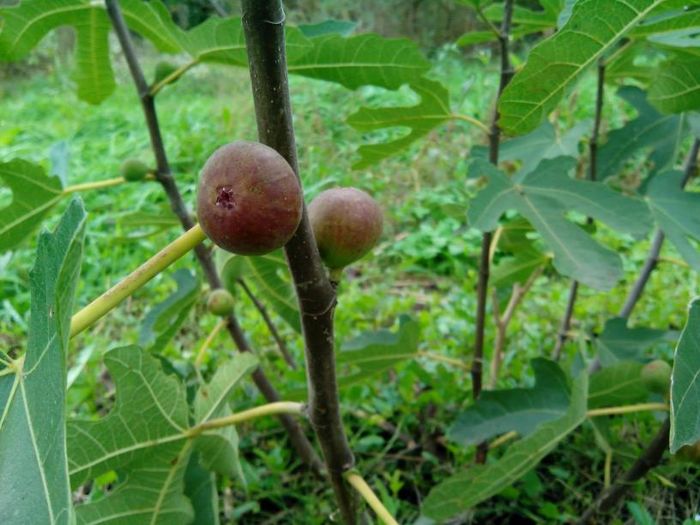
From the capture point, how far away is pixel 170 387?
0.83 metres

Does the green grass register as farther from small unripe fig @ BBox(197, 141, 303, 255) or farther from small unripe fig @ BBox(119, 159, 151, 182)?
small unripe fig @ BBox(197, 141, 303, 255)

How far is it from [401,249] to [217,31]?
1.99 metres

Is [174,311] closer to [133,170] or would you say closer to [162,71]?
[133,170]

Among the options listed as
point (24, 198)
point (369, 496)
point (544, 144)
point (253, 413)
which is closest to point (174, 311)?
point (24, 198)

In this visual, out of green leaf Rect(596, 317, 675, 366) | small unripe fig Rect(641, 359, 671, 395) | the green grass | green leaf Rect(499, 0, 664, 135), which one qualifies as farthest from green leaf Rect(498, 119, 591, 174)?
green leaf Rect(499, 0, 664, 135)

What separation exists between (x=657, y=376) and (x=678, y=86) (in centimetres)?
39

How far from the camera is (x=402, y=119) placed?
44.3 inches

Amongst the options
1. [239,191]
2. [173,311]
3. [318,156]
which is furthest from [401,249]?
[239,191]

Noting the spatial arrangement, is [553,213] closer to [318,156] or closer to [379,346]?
[379,346]

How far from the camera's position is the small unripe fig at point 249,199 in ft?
1.52

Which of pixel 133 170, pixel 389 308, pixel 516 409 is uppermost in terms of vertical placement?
pixel 133 170

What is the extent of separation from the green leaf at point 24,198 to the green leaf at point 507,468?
756 mm

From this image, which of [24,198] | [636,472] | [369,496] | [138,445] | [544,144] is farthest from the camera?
[544,144]

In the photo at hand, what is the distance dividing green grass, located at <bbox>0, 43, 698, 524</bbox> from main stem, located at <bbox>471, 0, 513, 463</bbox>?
0.15m
